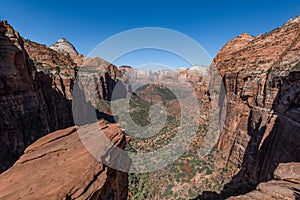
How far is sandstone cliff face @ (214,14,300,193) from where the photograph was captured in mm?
11156

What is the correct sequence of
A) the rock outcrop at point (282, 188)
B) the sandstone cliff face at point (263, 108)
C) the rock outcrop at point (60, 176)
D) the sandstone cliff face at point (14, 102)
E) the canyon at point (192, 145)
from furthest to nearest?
the sandstone cliff face at point (263, 108) < the sandstone cliff face at point (14, 102) < the canyon at point (192, 145) < the rock outcrop at point (60, 176) < the rock outcrop at point (282, 188)

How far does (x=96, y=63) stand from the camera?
264 feet

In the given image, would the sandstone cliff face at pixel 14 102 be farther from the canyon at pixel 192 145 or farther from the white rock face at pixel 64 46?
the white rock face at pixel 64 46

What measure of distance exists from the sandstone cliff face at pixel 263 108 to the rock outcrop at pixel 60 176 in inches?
475

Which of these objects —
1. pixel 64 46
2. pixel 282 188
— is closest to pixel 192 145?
pixel 282 188

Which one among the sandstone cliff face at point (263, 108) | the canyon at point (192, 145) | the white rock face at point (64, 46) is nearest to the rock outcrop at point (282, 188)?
the canyon at point (192, 145)

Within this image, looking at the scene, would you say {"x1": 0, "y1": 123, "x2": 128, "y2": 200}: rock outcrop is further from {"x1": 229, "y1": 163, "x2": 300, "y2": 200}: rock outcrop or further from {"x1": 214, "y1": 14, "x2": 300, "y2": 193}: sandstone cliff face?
{"x1": 214, "y1": 14, "x2": 300, "y2": 193}: sandstone cliff face

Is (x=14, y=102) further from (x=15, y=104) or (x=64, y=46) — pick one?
(x=64, y=46)

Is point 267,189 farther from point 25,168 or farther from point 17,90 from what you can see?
point 17,90

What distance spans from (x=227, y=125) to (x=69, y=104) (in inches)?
1082

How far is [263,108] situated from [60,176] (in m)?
19.1

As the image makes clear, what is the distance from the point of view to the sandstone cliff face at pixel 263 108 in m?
11.2

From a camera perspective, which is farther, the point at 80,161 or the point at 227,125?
the point at 227,125

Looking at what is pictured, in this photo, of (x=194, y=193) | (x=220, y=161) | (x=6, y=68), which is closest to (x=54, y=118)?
(x=6, y=68)
